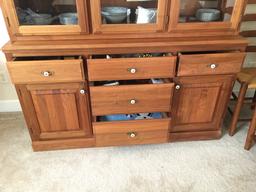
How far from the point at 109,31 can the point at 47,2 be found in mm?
410

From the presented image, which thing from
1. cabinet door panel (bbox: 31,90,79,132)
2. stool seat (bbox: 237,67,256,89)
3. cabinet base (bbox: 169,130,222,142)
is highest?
stool seat (bbox: 237,67,256,89)

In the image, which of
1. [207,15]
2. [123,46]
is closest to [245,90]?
[207,15]

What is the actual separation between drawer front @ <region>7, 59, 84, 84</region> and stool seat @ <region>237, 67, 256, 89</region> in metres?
1.16

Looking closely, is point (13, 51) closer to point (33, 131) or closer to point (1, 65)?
point (33, 131)

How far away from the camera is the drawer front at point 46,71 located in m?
1.24

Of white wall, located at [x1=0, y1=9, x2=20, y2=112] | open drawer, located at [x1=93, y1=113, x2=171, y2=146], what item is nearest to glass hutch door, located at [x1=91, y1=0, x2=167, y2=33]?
open drawer, located at [x1=93, y1=113, x2=171, y2=146]

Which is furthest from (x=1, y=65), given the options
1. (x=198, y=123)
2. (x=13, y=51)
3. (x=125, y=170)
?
(x=198, y=123)

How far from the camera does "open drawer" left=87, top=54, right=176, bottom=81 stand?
1272mm

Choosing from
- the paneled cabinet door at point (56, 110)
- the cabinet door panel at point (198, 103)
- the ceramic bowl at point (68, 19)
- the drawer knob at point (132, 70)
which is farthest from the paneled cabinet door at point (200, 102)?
the ceramic bowl at point (68, 19)

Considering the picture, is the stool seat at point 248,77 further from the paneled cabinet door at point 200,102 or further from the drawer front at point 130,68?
the drawer front at point 130,68

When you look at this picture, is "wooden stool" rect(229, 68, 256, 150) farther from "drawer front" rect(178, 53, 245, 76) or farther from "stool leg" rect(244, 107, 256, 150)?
"drawer front" rect(178, 53, 245, 76)

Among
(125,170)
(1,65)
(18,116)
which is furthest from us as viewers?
(18,116)

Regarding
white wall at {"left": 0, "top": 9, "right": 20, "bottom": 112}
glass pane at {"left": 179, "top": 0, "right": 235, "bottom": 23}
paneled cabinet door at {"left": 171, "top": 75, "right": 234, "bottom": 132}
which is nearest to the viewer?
glass pane at {"left": 179, "top": 0, "right": 235, "bottom": 23}

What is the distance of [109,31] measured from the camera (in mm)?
1289
